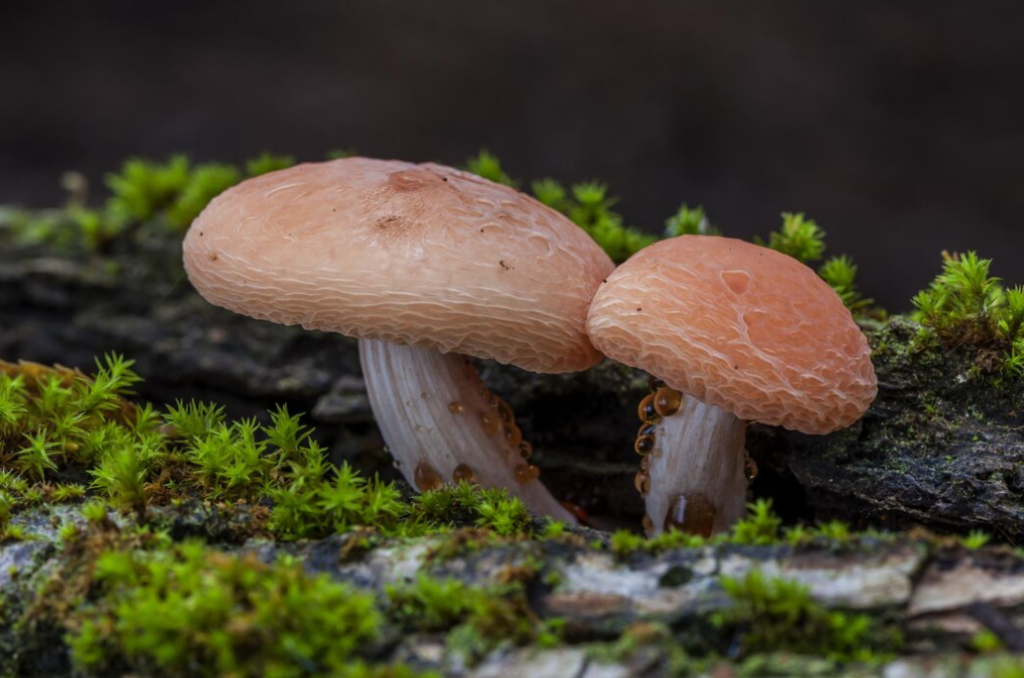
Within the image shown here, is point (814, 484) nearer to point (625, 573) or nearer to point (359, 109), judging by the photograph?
point (625, 573)

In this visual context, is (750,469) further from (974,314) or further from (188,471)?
(188,471)

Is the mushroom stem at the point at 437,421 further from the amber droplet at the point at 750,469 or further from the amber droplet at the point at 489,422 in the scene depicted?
the amber droplet at the point at 750,469

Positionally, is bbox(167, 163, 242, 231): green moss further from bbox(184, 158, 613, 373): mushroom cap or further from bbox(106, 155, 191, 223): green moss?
bbox(184, 158, 613, 373): mushroom cap

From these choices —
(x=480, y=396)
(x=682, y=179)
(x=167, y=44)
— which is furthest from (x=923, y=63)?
(x=167, y=44)

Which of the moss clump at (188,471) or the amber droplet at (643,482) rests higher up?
the amber droplet at (643,482)

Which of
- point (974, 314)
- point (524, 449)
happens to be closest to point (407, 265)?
point (524, 449)

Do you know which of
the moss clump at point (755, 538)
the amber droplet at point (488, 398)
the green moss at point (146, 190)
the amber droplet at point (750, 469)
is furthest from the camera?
the green moss at point (146, 190)

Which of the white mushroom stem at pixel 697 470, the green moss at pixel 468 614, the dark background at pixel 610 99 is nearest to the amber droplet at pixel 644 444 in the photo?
the white mushroom stem at pixel 697 470
